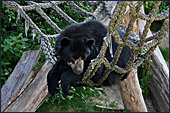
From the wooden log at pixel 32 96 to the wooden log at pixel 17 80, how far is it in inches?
2.6

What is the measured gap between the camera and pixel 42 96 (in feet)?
10.8

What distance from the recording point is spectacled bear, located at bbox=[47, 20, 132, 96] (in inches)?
109

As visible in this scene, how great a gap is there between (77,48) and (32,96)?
0.94m

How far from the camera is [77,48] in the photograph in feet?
9.05

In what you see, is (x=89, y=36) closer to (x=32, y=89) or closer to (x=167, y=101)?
(x=32, y=89)

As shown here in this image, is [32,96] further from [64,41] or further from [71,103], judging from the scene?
[71,103]

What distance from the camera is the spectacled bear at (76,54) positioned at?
9.06 ft

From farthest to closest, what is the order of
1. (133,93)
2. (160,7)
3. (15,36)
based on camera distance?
1. (160,7)
2. (15,36)
3. (133,93)

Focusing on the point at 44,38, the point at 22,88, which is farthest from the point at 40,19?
the point at 22,88

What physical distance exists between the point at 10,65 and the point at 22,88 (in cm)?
185

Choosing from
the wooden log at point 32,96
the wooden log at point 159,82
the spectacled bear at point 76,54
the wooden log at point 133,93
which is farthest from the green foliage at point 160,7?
the wooden log at point 32,96

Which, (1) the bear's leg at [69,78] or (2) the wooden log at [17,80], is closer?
(1) the bear's leg at [69,78]

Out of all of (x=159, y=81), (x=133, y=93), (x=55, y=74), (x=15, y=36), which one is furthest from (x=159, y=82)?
(x=15, y=36)

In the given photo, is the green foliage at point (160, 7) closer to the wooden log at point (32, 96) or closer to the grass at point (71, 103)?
the grass at point (71, 103)
